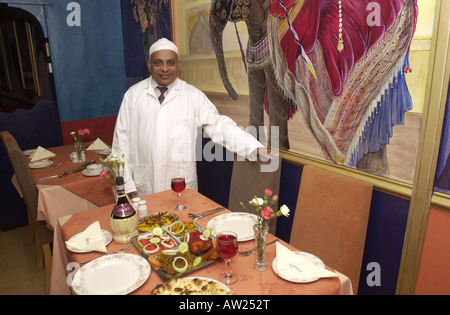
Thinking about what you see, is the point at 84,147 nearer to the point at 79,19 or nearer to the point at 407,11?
the point at 79,19

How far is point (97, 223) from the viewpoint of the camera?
1465 mm

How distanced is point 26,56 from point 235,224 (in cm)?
337

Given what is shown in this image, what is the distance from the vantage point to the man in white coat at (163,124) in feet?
7.68

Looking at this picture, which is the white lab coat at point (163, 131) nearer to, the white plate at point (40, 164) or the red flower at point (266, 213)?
the white plate at point (40, 164)

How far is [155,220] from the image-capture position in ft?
5.04

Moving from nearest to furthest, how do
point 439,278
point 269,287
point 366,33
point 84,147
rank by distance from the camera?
point 269,287 → point 439,278 → point 366,33 → point 84,147

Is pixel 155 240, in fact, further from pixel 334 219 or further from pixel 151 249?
pixel 334 219

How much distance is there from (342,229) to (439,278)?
48cm

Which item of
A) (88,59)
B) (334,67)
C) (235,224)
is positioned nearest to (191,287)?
(235,224)

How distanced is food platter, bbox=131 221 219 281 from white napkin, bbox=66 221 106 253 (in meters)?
0.13

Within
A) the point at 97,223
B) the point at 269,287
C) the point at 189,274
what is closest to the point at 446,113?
the point at 269,287

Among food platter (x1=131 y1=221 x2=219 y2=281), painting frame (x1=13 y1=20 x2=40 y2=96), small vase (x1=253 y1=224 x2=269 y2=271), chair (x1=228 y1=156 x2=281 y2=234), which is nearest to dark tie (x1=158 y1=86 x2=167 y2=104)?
chair (x1=228 y1=156 x2=281 y2=234)

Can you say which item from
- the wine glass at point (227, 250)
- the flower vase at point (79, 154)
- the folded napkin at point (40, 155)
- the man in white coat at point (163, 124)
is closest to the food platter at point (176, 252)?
the wine glass at point (227, 250)

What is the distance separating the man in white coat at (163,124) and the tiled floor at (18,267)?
1.11m
